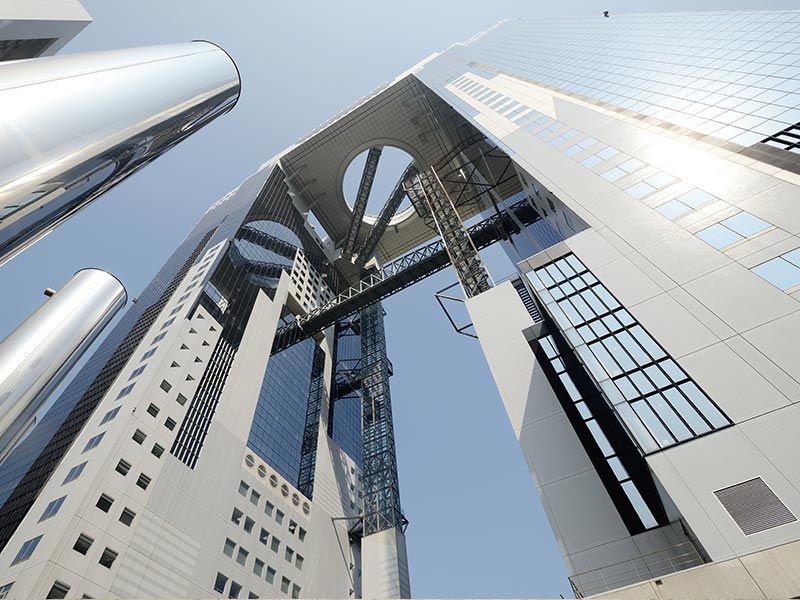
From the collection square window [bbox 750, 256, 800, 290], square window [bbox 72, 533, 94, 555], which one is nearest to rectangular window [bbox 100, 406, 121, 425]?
square window [bbox 72, 533, 94, 555]

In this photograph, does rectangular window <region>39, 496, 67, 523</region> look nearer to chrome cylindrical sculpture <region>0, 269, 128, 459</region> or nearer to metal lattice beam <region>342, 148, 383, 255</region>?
chrome cylindrical sculpture <region>0, 269, 128, 459</region>

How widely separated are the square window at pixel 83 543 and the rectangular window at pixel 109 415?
9.01 meters

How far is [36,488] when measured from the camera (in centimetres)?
2780

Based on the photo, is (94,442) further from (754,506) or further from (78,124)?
(754,506)

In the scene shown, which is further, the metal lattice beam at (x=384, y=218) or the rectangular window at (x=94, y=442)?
the metal lattice beam at (x=384, y=218)

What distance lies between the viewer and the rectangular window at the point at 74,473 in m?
26.4

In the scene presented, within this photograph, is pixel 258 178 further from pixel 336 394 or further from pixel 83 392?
pixel 83 392

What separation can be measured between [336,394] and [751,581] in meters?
54.9

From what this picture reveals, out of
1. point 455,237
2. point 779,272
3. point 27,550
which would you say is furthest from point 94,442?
point 779,272

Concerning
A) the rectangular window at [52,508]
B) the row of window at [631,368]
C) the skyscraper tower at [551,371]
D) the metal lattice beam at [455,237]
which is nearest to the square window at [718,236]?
the skyscraper tower at [551,371]

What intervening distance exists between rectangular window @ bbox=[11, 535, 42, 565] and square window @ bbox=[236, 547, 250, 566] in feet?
39.4

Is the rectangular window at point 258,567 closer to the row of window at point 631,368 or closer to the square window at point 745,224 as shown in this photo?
the row of window at point 631,368

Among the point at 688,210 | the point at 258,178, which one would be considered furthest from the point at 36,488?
the point at 258,178

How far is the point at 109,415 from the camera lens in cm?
3103
